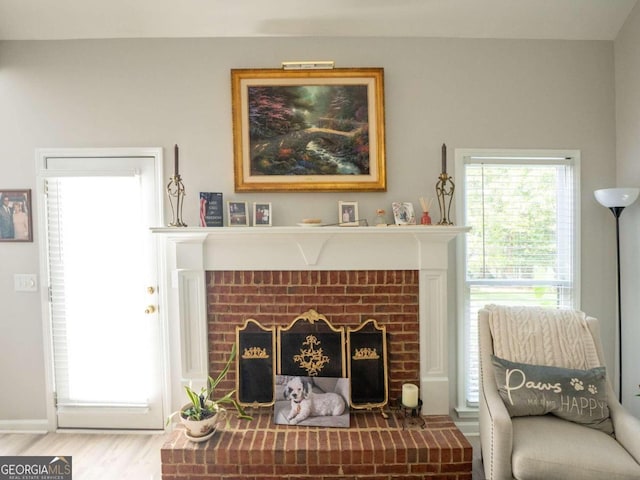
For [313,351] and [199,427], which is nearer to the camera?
[199,427]

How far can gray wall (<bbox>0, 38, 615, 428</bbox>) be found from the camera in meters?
2.39

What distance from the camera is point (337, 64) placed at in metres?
2.39

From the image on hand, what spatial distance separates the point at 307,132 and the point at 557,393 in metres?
2.10

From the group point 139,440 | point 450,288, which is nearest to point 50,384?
point 139,440

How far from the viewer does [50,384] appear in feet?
8.10

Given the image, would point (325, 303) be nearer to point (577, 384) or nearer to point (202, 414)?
point (202, 414)

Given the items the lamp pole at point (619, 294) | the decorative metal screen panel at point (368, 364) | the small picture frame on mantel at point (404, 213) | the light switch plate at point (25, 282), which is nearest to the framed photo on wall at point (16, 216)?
the light switch plate at point (25, 282)

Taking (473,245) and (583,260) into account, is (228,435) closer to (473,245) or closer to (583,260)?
(473,245)

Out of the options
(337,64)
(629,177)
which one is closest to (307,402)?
(337,64)

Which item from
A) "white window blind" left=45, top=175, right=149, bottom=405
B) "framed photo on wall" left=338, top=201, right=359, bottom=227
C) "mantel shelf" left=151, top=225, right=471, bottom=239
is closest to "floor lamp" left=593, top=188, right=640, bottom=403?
"mantel shelf" left=151, top=225, right=471, bottom=239

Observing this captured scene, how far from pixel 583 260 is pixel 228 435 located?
2593 mm

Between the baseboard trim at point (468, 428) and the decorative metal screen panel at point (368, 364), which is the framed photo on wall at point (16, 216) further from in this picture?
the baseboard trim at point (468, 428)

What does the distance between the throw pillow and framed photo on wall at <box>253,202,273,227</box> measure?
166cm

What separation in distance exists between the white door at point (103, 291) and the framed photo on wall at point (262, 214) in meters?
0.69
